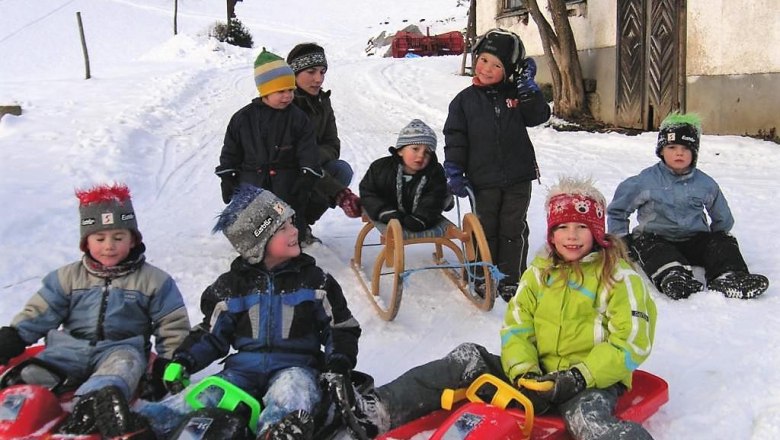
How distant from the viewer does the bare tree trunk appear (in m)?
10.7

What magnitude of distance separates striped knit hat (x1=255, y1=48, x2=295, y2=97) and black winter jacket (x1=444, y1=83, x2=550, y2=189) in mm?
1069

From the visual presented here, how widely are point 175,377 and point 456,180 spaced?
2.25 meters

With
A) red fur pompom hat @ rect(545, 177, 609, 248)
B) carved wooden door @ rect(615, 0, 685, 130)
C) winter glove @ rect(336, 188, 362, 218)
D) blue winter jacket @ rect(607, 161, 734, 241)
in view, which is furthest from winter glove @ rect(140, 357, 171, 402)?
carved wooden door @ rect(615, 0, 685, 130)

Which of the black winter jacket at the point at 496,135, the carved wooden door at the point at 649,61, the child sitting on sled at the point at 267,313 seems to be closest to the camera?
the child sitting on sled at the point at 267,313

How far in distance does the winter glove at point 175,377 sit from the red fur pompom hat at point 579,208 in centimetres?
152

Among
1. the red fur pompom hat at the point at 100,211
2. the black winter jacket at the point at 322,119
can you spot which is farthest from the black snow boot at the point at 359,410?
the black winter jacket at the point at 322,119

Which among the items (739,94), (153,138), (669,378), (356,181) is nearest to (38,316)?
(669,378)

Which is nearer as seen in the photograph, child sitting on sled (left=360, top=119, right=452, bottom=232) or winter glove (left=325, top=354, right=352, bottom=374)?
winter glove (left=325, top=354, right=352, bottom=374)

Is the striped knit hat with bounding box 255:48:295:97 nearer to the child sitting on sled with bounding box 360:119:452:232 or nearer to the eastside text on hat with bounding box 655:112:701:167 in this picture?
the child sitting on sled with bounding box 360:119:452:232

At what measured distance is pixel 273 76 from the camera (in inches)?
180

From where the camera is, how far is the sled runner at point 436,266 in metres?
4.00

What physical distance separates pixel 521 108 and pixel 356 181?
10.7 ft

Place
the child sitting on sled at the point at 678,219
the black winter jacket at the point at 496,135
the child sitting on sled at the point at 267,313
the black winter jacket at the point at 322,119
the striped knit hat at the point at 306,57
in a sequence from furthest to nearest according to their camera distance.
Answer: the black winter jacket at the point at 322,119
the striped knit hat at the point at 306,57
the black winter jacket at the point at 496,135
the child sitting on sled at the point at 678,219
the child sitting on sled at the point at 267,313

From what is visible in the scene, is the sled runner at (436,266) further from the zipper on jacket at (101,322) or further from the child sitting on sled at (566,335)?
the zipper on jacket at (101,322)
